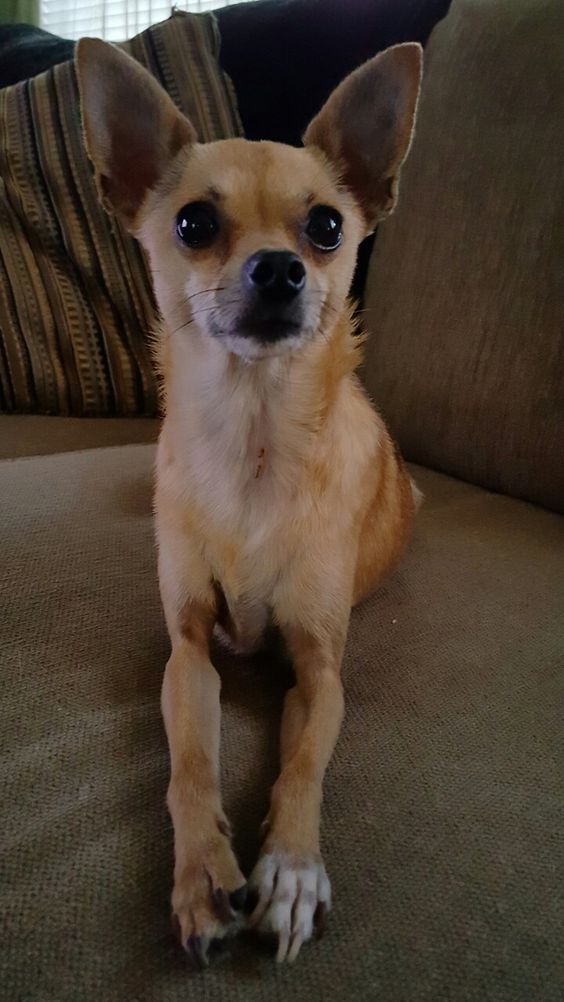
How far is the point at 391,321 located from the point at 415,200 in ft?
0.96

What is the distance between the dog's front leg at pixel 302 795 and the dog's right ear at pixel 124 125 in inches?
29.8

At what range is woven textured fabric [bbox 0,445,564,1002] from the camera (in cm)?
60

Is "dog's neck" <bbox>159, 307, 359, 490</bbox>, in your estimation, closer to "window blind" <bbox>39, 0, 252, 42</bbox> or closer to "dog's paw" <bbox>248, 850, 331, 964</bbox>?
"dog's paw" <bbox>248, 850, 331, 964</bbox>

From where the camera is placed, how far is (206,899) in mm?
648

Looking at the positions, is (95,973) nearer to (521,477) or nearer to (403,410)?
(521,477)

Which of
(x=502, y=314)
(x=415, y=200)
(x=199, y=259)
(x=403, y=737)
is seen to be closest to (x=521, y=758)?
(x=403, y=737)

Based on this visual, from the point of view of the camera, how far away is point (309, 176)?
1.09 metres

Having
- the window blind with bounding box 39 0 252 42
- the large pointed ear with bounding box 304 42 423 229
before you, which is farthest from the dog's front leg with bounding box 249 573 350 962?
the window blind with bounding box 39 0 252 42

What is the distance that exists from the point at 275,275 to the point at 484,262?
861mm

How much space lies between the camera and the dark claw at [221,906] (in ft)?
2.11

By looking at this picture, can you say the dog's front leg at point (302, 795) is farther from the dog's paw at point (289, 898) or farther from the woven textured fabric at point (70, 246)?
the woven textured fabric at point (70, 246)

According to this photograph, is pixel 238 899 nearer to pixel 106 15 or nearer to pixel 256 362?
pixel 256 362

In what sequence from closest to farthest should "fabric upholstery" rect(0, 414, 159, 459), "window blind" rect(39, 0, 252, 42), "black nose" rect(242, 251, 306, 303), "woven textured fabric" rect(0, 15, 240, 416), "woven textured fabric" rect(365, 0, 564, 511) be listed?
"black nose" rect(242, 251, 306, 303) < "woven textured fabric" rect(365, 0, 564, 511) < "fabric upholstery" rect(0, 414, 159, 459) < "woven textured fabric" rect(0, 15, 240, 416) < "window blind" rect(39, 0, 252, 42)

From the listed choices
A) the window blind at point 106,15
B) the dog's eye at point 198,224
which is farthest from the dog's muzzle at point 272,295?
the window blind at point 106,15
